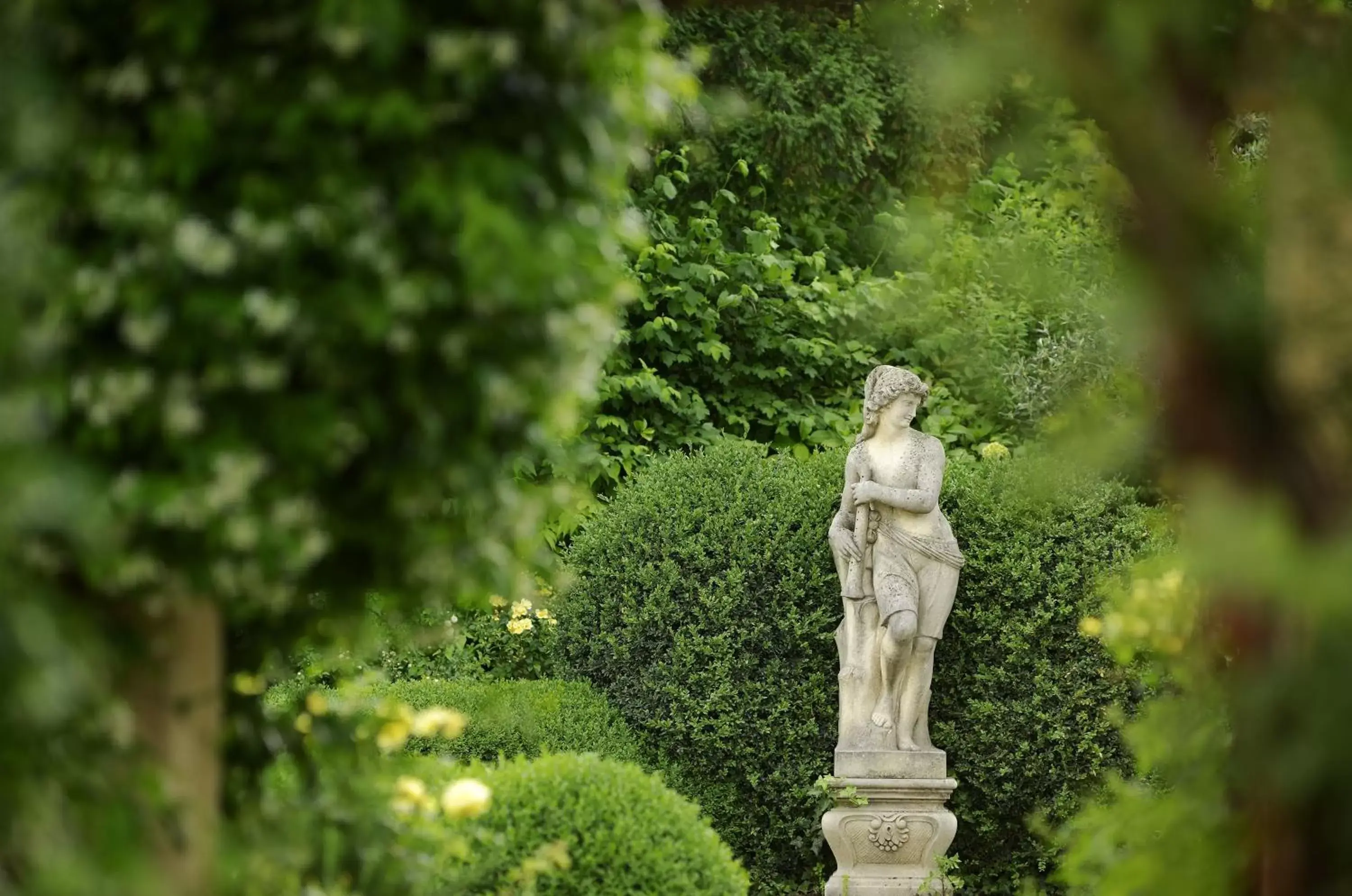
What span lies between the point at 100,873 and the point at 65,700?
206 millimetres

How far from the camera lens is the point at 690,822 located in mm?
4559

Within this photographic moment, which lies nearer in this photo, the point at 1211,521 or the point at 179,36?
the point at 1211,521

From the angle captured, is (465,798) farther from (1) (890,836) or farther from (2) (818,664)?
(2) (818,664)

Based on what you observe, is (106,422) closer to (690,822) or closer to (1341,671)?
(1341,671)

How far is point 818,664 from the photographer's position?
895 centimetres

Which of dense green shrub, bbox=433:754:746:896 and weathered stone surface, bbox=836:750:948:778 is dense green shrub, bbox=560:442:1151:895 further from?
dense green shrub, bbox=433:754:746:896

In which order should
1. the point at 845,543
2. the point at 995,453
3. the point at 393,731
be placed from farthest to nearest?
the point at 995,453 < the point at 845,543 < the point at 393,731

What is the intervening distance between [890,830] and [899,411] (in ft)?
6.73

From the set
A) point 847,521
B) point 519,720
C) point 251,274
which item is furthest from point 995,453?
point 251,274

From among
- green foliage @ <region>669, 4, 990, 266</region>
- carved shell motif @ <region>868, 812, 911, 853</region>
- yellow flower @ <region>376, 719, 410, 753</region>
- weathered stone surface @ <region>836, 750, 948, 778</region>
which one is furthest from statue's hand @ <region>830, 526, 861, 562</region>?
yellow flower @ <region>376, 719, 410, 753</region>

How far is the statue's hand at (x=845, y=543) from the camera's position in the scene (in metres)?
8.44

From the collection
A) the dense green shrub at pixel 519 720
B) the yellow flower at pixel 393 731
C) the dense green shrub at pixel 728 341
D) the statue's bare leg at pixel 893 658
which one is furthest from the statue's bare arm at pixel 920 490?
the yellow flower at pixel 393 731

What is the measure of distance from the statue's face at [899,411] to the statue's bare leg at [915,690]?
107 centimetres

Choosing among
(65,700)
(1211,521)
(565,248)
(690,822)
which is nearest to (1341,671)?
(1211,521)
